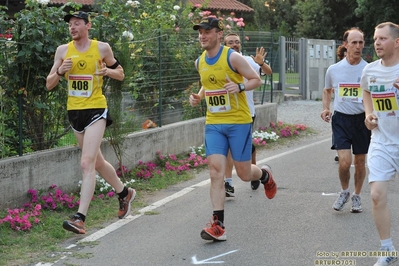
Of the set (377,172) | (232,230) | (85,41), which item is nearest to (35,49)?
(85,41)

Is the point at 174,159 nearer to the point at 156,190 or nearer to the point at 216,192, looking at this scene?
the point at 156,190

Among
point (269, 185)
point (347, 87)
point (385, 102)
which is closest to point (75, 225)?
point (269, 185)

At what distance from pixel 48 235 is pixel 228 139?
192 centimetres

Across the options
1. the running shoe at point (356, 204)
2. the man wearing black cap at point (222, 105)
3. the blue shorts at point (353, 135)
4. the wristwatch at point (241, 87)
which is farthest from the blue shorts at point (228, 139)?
the running shoe at point (356, 204)

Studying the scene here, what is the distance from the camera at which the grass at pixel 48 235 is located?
649 cm

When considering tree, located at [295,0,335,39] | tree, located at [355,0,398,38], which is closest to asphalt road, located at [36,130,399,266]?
tree, located at [355,0,398,38]

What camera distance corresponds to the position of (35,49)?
28.1ft

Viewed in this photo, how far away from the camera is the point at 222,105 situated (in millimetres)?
7137

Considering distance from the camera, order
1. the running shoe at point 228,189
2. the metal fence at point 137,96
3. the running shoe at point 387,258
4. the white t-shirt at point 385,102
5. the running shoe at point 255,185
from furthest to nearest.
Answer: the running shoe at point 255,185, the running shoe at point 228,189, the metal fence at point 137,96, the white t-shirt at point 385,102, the running shoe at point 387,258

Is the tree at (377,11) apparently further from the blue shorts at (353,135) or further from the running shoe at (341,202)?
the running shoe at (341,202)

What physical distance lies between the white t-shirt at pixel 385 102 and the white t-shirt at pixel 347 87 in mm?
1917

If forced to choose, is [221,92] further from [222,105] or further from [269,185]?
[269,185]

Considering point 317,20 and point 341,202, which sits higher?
point 317,20

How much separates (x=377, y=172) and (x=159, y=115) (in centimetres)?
630
